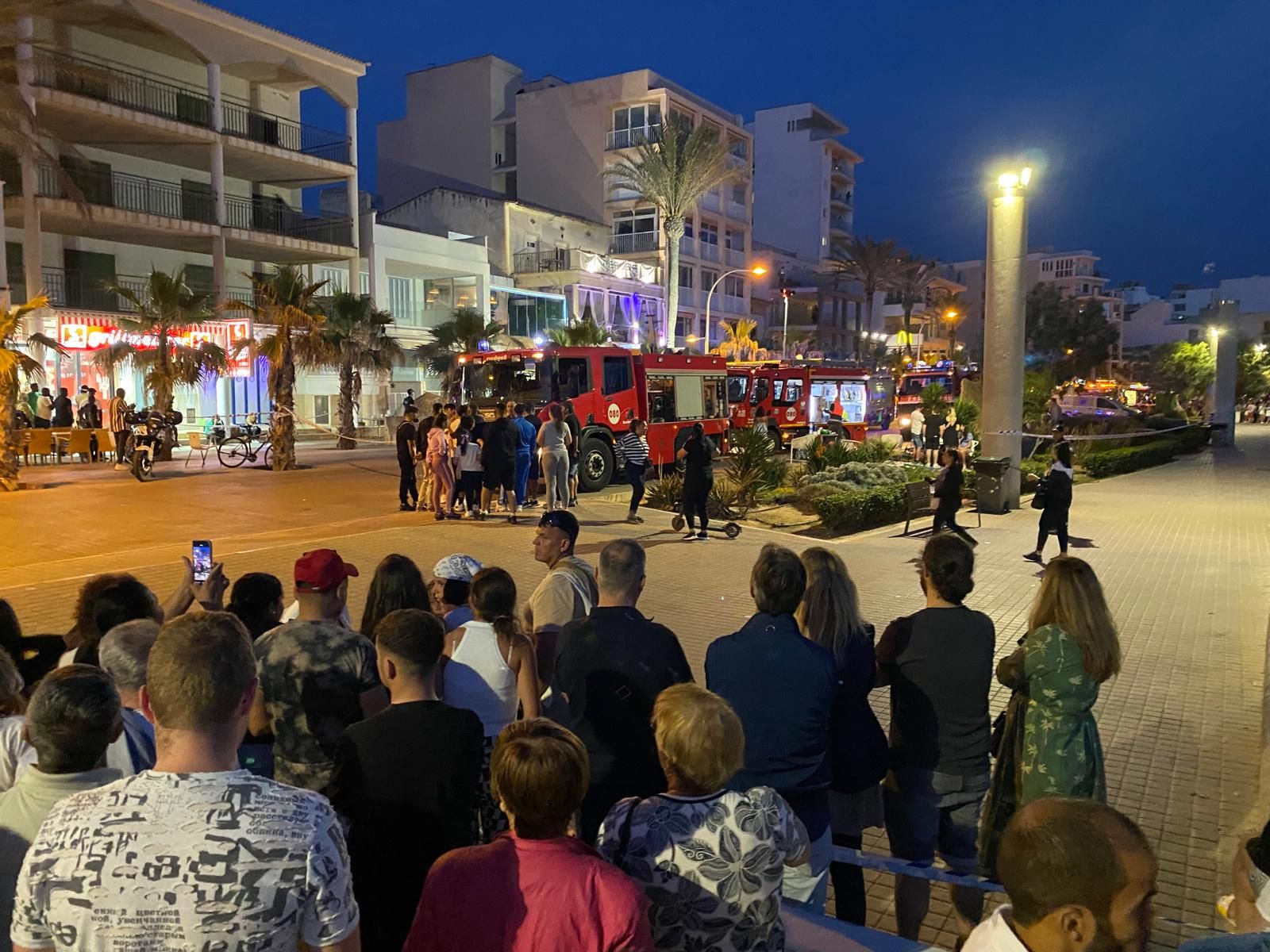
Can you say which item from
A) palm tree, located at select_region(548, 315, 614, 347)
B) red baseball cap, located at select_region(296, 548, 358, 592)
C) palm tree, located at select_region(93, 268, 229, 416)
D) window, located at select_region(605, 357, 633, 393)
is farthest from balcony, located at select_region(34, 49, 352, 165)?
red baseball cap, located at select_region(296, 548, 358, 592)

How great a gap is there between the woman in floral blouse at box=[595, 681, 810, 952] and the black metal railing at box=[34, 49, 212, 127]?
94.9 ft

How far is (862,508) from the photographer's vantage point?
48.2ft

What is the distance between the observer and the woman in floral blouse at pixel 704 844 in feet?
7.80

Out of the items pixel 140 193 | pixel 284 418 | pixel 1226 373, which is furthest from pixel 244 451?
pixel 1226 373

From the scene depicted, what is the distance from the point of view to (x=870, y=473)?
1706 centimetres

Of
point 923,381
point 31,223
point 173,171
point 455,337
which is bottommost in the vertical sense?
point 923,381

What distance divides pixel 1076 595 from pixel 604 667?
1.89m

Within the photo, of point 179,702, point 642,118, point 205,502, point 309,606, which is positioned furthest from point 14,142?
point 642,118

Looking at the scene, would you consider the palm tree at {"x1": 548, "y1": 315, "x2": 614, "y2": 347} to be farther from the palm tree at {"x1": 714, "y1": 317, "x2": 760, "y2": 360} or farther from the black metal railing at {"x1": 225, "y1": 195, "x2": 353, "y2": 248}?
the palm tree at {"x1": 714, "y1": 317, "x2": 760, "y2": 360}

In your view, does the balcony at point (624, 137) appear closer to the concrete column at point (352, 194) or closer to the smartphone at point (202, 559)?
the concrete column at point (352, 194)

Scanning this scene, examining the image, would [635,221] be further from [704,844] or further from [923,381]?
[704,844]

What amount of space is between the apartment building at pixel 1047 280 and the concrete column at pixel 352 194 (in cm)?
7444

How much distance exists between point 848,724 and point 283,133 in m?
37.9

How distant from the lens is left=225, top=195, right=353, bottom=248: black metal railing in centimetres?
3459
